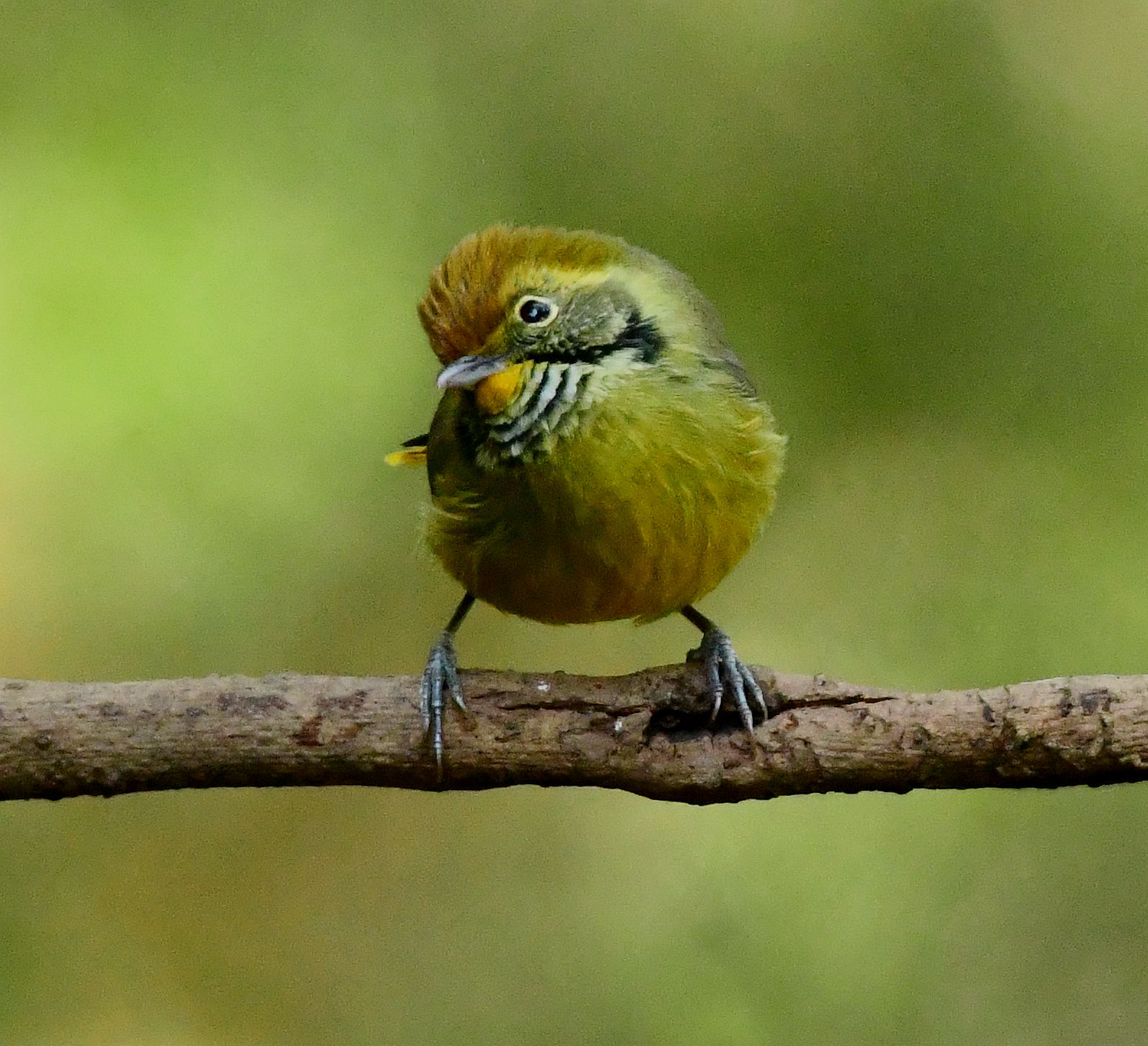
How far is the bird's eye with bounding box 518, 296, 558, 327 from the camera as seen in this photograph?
260cm

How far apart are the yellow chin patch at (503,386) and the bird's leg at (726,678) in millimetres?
635

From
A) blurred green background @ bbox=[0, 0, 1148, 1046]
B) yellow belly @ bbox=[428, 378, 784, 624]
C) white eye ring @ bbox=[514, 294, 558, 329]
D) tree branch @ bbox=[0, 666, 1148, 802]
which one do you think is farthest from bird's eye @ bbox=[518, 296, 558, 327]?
blurred green background @ bbox=[0, 0, 1148, 1046]

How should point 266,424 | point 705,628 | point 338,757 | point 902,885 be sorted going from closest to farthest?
point 338,757
point 705,628
point 902,885
point 266,424

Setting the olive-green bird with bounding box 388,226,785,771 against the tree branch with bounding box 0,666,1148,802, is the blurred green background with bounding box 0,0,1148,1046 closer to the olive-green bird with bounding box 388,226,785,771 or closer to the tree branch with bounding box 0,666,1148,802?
the olive-green bird with bounding box 388,226,785,771

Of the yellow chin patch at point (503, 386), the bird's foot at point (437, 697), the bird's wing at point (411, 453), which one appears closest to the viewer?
the bird's foot at point (437, 697)

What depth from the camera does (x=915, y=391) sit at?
4.43 meters

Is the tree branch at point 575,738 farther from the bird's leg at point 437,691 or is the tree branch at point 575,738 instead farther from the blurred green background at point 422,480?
the blurred green background at point 422,480

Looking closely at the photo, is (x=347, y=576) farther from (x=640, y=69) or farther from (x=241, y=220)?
(x=640, y=69)

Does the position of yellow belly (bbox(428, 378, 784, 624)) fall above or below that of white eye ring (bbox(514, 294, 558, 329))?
below

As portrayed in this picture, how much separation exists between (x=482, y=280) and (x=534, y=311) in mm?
111

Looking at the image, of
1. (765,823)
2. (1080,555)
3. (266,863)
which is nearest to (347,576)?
(266,863)

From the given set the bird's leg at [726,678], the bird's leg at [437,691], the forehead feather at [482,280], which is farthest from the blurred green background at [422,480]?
the forehead feather at [482,280]

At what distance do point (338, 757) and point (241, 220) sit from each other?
2.39m

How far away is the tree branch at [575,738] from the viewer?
2359mm
